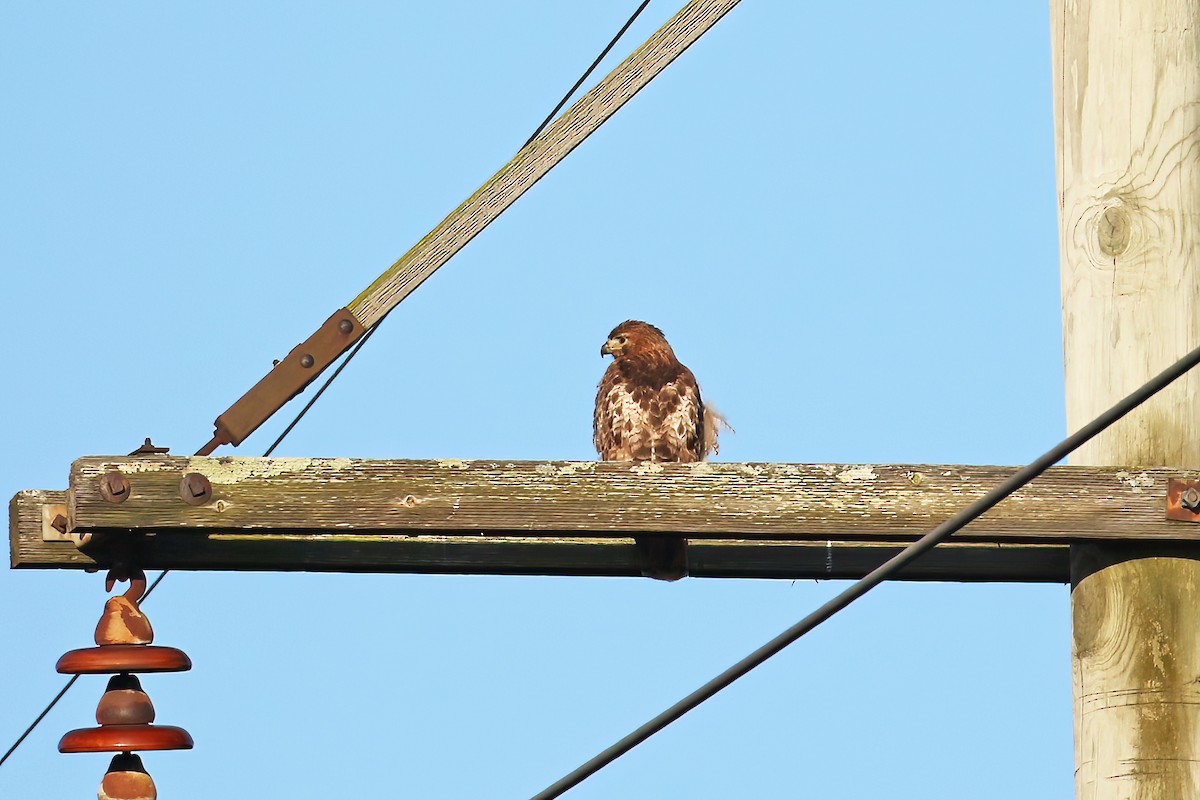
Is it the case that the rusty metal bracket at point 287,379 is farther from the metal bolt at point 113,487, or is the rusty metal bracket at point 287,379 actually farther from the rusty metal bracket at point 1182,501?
the rusty metal bracket at point 1182,501

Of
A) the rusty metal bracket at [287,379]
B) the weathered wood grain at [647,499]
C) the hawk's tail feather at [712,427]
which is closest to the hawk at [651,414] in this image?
the hawk's tail feather at [712,427]

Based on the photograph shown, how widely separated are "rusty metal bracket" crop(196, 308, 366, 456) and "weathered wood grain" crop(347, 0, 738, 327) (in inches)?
2.1

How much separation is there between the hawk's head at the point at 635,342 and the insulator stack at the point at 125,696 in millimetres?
3616

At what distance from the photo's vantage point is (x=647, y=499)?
3574 millimetres

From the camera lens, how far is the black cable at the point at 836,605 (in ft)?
10.2

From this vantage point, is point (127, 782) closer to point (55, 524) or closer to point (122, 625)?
point (122, 625)

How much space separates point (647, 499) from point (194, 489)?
0.93m

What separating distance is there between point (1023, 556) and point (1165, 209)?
2.98 feet

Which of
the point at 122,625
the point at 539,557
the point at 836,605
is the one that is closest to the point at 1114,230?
the point at 836,605

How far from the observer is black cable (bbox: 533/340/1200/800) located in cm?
310

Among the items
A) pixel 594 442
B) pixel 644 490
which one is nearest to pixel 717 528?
pixel 644 490

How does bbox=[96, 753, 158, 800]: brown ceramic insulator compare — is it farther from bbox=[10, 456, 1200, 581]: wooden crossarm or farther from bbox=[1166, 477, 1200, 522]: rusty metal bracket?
bbox=[1166, 477, 1200, 522]: rusty metal bracket

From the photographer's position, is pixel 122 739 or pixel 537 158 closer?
pixel 122 739

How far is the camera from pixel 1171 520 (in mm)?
3553
